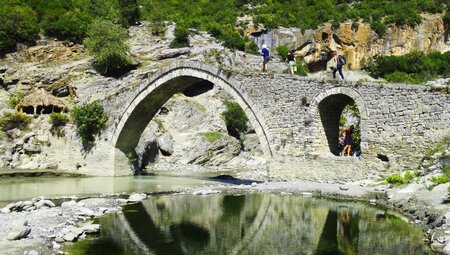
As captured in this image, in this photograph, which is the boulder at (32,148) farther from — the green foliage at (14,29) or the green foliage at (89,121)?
the green foliage at (14,29)

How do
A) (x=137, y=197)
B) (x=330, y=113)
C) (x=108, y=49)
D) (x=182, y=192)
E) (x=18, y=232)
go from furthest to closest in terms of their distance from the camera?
(x=108, y=49) → (x=330, y=113) → (x=182, y=192) → (x=137, y=197) → (x=18, y=232)

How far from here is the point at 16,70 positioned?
93.3 feet

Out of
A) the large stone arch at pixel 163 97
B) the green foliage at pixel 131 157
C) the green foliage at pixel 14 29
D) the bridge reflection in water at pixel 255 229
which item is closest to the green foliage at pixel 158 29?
the green foliage at pixel 14 29

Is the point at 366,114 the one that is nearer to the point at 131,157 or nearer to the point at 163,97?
the point at 163,97

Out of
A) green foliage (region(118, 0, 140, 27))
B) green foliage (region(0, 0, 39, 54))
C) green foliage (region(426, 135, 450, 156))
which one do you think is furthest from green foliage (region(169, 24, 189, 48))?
green foliage (region(426, 135, 450, 156))

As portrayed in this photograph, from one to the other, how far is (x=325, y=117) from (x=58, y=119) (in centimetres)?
1224

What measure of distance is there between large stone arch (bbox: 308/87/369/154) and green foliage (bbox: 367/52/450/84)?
21.2 meters

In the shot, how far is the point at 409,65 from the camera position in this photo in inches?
1526

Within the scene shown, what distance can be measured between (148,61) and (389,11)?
2564cm

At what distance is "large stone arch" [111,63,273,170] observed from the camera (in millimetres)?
16844

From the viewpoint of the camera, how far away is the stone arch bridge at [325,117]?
1361 centimetres

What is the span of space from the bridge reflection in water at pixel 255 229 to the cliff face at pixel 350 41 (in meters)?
30.8

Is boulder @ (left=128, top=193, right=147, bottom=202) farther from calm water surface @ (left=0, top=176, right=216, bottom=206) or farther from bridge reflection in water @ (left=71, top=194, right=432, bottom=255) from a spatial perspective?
calm water surface @ (left=0, top=176, right=216, bottom=206)

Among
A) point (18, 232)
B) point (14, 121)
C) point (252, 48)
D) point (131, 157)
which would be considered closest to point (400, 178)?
point (18, 232)
